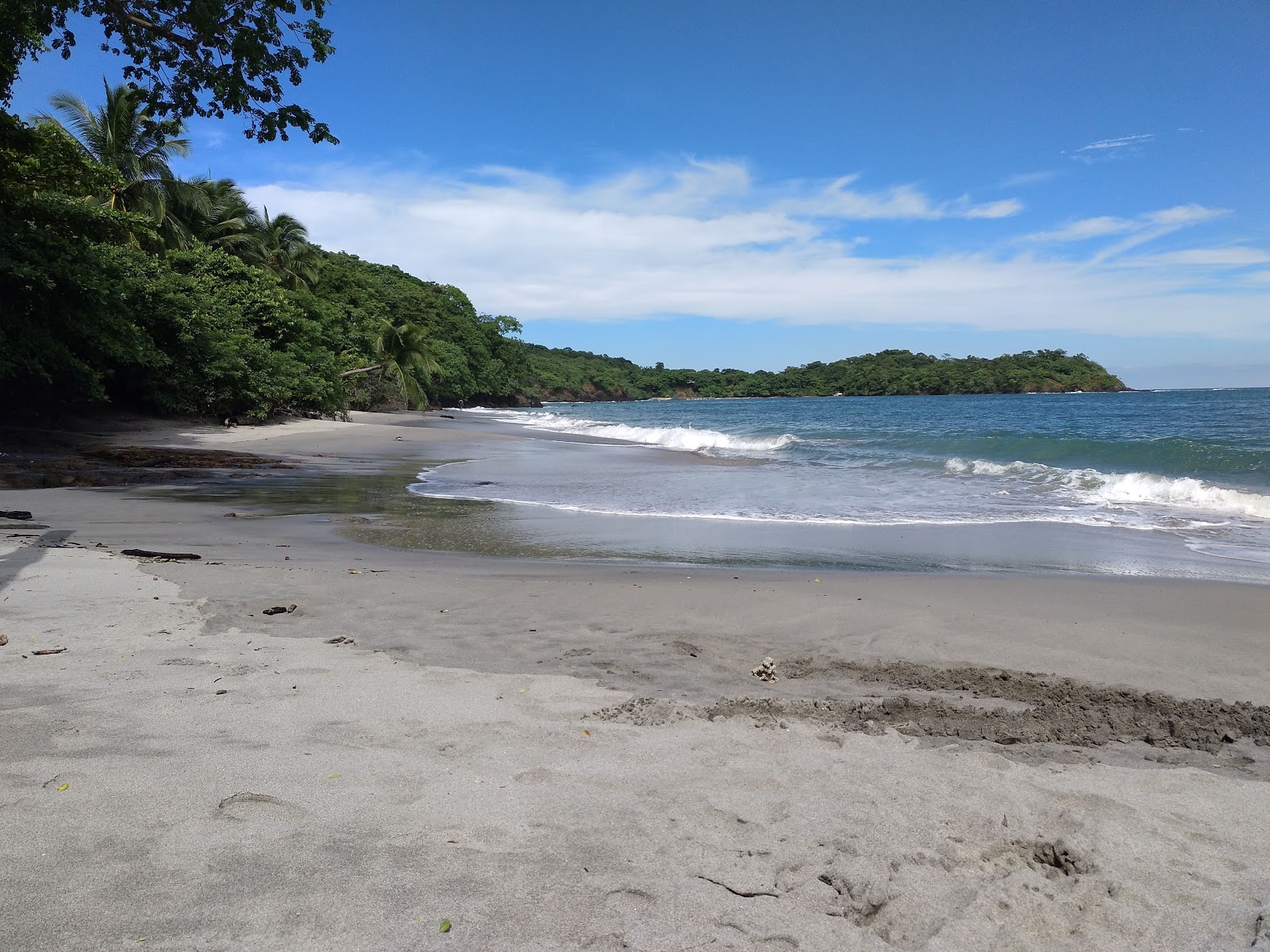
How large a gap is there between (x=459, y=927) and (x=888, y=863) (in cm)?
125

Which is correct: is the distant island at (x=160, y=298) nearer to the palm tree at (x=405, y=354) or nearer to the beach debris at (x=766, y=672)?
the palm tree at (x=405, y=354)

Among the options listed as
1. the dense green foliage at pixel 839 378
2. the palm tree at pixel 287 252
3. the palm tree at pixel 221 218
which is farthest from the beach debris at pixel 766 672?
the dense green foliage at pixel 839 378

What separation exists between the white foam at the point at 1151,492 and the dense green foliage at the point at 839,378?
286ft

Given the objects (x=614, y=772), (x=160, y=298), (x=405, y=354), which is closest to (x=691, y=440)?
(x=160, y=298)

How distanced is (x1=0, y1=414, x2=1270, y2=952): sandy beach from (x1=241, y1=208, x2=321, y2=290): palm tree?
39.5 m

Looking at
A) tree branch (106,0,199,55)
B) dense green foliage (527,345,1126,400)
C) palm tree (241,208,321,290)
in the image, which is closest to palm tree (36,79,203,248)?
palm tree (241,208,321,290)

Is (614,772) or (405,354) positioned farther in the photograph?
(405,354)

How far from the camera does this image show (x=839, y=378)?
14488cm

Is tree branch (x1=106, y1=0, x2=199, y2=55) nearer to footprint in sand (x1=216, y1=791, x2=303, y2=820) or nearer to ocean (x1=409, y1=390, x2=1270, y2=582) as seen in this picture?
ocean (x1=409, y1=390, x2=1270, y2=582)

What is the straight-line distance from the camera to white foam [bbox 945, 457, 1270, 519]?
12.1m

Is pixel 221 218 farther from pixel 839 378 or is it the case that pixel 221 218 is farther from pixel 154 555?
pixel 839 378

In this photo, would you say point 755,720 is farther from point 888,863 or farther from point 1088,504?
point 1088,504

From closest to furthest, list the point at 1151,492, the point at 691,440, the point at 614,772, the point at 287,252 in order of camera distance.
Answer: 1. the point at 614,772
2. the point at 1151,492
3. the point at 691,440
4. the point at 287,252

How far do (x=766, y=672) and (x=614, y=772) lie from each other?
1585 millimetres
